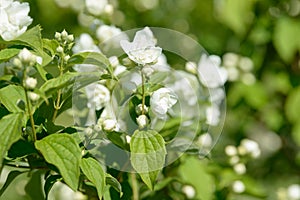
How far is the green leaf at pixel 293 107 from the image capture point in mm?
2863

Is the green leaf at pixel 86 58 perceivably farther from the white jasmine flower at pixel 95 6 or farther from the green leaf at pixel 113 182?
the white jasmine flower at pixel 95 6

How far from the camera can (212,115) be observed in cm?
199

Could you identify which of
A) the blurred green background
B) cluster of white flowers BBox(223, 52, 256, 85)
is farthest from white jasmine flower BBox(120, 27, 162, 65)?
cluster of white flowers BBox(223, 52, 256, 85)

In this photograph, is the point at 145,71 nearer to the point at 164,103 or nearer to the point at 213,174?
the point at 164,103

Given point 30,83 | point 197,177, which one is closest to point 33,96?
point 30,83

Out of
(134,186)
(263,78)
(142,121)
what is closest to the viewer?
(142,121)

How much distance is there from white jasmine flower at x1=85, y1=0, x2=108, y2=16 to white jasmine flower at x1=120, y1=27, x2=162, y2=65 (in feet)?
1.84

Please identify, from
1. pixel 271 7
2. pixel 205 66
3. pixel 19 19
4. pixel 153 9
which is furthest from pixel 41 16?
pixel 19 19

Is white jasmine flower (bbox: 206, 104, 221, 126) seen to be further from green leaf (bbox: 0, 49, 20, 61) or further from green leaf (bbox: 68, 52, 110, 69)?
green leaf (bbox: 0, 49, 20, 61)

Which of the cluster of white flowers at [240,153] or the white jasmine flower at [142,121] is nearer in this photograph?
the white jasmine flower at [142,121]

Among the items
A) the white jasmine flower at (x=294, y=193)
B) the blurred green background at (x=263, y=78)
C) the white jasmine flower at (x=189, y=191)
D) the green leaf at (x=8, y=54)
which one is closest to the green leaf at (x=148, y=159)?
the green leaf at (x=8, y=54)

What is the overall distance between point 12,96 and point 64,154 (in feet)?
0.66

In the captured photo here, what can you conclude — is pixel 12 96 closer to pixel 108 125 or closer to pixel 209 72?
pixel 108 125

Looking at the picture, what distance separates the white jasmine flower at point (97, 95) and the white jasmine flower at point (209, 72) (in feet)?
1.70
